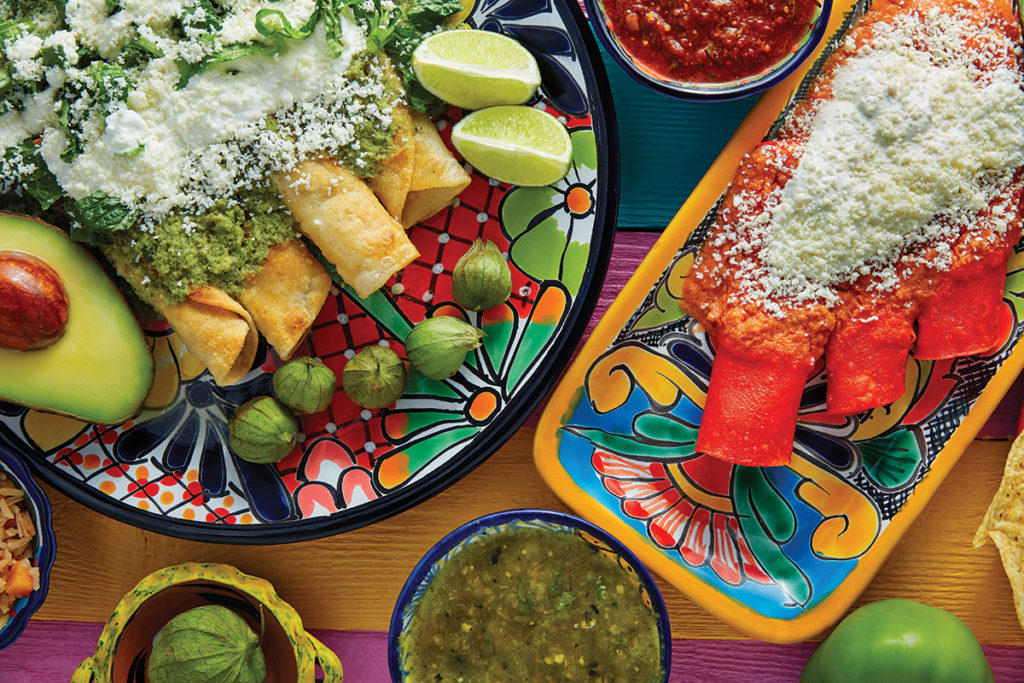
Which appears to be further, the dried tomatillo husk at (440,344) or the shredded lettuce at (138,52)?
the dried tomatillo husk at (440,344)

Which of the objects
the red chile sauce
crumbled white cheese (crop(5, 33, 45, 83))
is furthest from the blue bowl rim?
crumbled white cheese (crop(5, 33, 45, 83))

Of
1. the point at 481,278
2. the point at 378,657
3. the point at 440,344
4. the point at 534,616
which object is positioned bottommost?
the point at 378,657

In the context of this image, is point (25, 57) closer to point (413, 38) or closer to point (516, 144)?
point (413, 38)

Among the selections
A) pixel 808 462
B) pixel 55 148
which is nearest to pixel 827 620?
pixel 808 462

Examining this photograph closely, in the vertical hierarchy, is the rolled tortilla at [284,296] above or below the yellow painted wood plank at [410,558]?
above

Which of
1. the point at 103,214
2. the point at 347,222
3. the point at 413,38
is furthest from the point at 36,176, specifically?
the point at 413,38

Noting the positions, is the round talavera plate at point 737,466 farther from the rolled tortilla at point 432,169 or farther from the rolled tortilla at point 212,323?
the rolled tortilla at point 212,323

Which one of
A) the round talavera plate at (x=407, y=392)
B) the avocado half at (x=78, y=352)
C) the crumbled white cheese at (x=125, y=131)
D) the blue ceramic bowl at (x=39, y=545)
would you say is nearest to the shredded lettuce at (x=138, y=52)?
the crumbled white cheese at (x=125, y=131)
